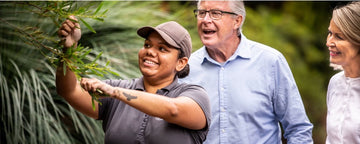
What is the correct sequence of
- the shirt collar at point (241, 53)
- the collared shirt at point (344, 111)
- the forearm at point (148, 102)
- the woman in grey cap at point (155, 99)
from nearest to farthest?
1. the forearm at point (148, 102)
2. the woman in grey cap at point (155, 99)
3. the collared shirt at point (344, 111)
4. the shirt collar at point (241, 53)

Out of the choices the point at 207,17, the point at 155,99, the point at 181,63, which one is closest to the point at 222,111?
the point at 207,17

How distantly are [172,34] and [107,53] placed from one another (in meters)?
2.08

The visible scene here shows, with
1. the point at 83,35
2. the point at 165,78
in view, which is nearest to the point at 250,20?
the point at 83,35

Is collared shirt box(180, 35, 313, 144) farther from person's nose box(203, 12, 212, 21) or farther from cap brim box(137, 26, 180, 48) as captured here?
cap brim box(137, 26, 180, 48)

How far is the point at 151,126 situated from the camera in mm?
2275

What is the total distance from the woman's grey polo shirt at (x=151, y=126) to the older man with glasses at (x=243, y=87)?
0.89 metres

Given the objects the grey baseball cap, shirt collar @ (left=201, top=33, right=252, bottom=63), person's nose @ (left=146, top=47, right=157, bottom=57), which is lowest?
shirt collar @ (left=201, top=33, right=252, bottom=63)

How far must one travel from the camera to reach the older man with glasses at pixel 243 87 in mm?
3250

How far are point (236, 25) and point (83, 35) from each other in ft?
4.97

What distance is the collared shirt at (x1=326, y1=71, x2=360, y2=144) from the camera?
2721mm

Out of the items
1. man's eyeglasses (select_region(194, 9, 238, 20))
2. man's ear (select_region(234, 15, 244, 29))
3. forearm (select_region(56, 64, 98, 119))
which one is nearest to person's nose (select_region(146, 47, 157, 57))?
forearm (select_region(56, 64, 98, 119))

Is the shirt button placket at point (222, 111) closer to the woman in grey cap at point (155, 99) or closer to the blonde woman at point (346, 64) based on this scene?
the blonde woman at point (346, 64)

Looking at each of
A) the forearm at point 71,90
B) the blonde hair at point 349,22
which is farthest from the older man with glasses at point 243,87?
the forearm at point 71,90

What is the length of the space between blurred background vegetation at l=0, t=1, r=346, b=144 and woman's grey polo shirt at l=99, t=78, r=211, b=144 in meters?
0.62
